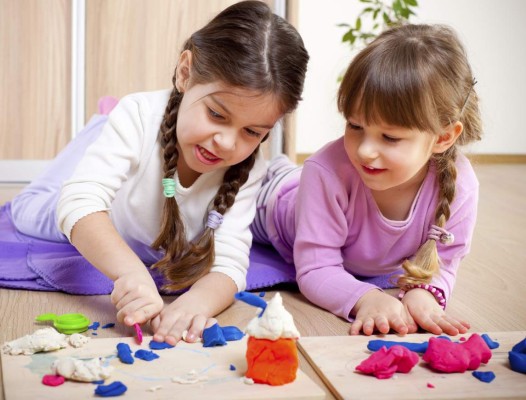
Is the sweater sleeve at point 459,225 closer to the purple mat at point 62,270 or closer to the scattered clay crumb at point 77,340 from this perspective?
the purple mat at point 62,270

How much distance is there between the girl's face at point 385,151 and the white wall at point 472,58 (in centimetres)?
213

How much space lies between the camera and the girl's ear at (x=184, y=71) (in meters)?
1.38

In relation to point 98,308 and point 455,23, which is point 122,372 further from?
point 455,23

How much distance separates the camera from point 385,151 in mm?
1290

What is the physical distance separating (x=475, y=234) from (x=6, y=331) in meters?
1.36

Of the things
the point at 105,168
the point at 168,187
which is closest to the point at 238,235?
the point at 168,187

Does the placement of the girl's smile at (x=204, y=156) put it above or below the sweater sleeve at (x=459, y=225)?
above

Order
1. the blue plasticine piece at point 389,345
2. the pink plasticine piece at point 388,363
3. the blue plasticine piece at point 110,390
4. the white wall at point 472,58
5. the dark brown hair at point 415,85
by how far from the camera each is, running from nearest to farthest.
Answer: the blue plasticine piece at point 110,390 < the pink plasticine piece at point 388,363 < the blue plasticine piece at point 389,345 < the dark brown hair at point 415,85 < the white wall at point 472,58

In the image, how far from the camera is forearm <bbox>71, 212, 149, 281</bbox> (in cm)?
126

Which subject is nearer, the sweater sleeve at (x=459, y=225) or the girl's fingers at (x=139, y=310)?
the girl's fingers at (x=139, y=310)

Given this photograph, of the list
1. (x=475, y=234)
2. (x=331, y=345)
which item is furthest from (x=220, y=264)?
(x=475, y=234)

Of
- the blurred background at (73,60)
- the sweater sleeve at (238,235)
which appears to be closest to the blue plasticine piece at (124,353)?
the sweater sleeve at (238,235)

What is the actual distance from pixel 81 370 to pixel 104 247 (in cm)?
34

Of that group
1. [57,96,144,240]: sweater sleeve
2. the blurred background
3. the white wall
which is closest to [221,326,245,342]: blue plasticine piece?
[57,96,144,240]: sweater sleeve
